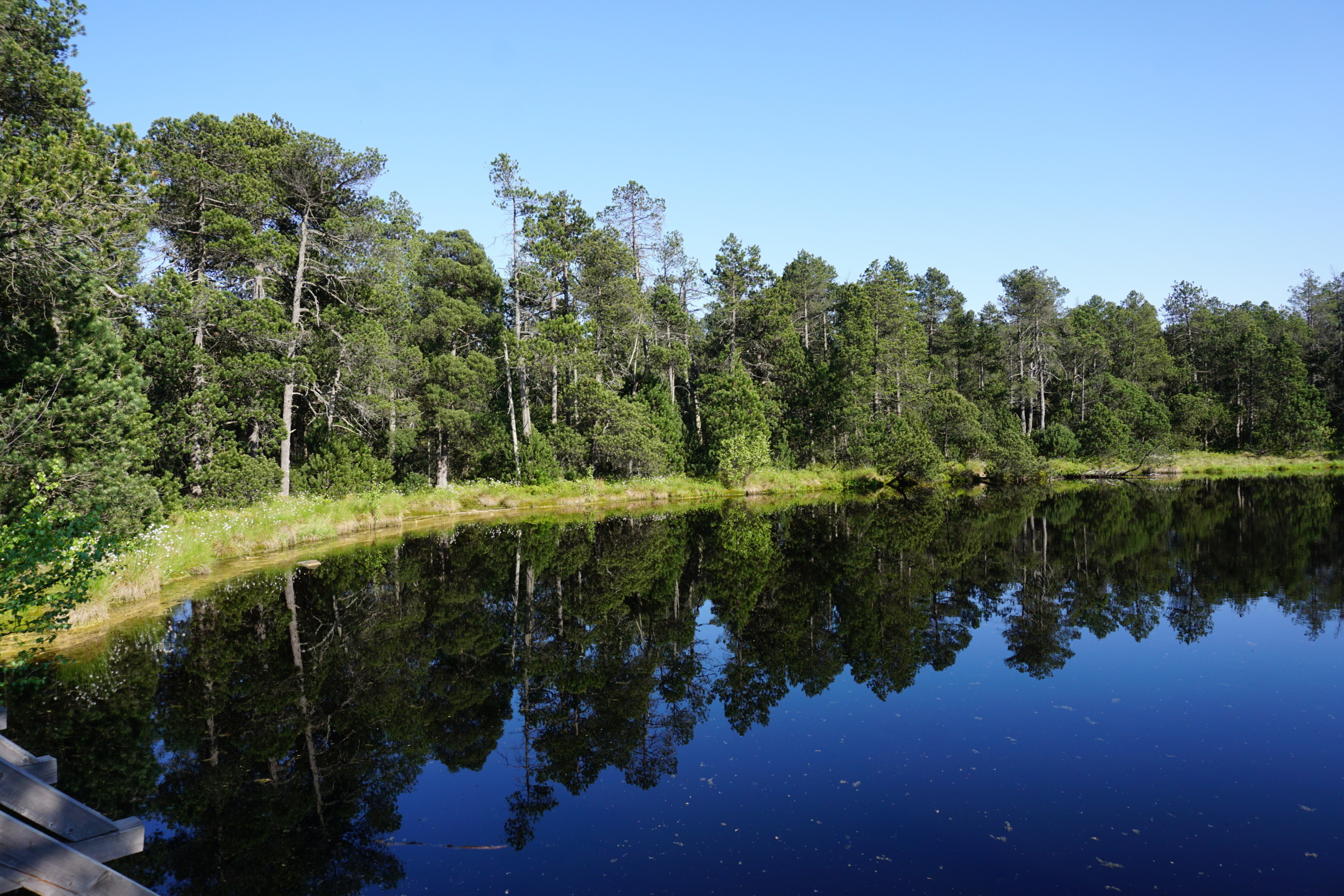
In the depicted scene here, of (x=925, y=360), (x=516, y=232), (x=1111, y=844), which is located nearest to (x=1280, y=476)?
(x=925, y=360)

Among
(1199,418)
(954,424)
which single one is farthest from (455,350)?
(1199,418)

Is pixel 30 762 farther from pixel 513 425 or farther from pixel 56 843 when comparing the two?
pixel 513 425

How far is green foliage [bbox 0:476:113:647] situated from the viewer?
26.8 ft

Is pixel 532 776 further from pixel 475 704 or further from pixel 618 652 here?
pixel 618 652

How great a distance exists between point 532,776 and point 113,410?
11026mm

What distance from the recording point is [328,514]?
969 inches

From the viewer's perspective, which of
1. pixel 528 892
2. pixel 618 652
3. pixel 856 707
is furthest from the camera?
pixel 618 652

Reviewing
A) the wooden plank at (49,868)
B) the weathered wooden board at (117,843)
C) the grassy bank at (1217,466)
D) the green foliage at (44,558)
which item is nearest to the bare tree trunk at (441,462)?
the green foliage at (44,558)

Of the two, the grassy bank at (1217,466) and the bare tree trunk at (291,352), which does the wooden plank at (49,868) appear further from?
the grassy bank at (1217,466)

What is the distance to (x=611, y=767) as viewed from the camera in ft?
27.6

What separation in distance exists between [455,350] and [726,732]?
35275mm

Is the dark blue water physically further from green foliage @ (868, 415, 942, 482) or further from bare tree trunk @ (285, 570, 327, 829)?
green foliage @ (868, 415, 942, 482)

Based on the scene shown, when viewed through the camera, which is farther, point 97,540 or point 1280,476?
point 1280,476

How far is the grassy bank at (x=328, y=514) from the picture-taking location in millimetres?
15117
